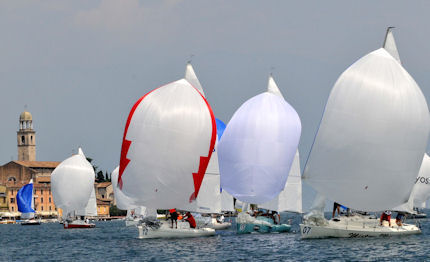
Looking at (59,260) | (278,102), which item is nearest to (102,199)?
(278,102)

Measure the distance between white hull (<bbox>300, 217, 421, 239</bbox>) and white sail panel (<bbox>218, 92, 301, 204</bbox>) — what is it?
913 cm

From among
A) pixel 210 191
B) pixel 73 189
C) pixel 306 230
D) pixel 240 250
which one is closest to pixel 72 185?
pixel 73 189

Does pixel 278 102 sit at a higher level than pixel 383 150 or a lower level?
higher

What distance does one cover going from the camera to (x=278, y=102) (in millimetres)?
64062

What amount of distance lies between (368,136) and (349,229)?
235 inches

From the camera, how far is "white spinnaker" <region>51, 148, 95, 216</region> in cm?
9069

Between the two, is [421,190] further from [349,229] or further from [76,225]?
[349,229]

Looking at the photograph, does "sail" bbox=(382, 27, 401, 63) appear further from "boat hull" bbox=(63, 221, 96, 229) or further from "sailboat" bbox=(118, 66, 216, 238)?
"boat hull" bbox=(63, 221, 96, 229)

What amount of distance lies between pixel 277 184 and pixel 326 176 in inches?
586

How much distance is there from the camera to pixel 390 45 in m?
51.5

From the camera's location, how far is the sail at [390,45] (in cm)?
5134

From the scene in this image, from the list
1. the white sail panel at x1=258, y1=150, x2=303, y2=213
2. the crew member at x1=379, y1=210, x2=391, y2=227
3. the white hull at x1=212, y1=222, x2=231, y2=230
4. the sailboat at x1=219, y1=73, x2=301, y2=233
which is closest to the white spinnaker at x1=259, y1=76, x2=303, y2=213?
the white sail panel at x1=258, y1=150, x2=303, y2=213

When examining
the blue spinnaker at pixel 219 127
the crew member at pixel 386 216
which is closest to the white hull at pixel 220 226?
the blue spinnaker at pixel 219 127

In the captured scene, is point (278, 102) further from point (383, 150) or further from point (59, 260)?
point (59, 260)
